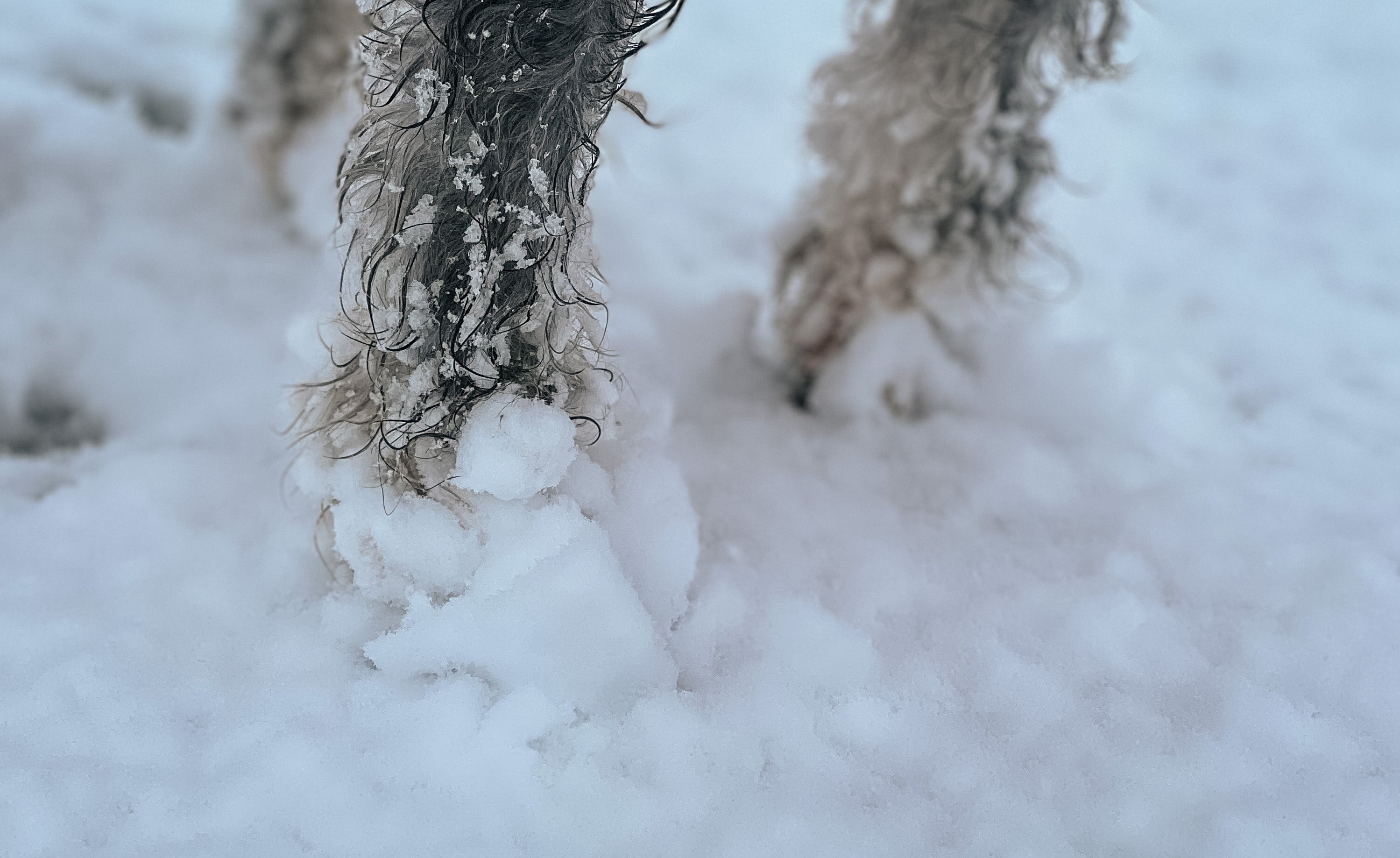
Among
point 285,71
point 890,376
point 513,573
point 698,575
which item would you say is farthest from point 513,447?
point 285,71

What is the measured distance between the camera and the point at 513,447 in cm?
81

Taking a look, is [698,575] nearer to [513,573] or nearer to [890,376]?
[513,573]

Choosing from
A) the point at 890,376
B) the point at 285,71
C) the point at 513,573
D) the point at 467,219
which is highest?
the point at 285,71

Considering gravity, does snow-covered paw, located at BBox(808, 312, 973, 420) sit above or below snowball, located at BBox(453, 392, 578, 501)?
above

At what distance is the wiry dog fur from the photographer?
1.51m

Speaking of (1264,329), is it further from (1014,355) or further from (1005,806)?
(1005,806)

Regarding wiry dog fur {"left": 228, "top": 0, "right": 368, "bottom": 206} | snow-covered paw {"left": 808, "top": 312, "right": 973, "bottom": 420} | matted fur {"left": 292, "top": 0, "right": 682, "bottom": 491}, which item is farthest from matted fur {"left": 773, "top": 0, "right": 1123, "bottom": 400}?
wiry dog fur {"left": 228, "top": 0, "right": 368, "bottom": 206}

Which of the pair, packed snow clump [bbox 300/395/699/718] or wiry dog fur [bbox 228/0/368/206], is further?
wiry dog fur [bbox 228/0/368/206]

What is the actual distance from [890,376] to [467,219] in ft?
2.59

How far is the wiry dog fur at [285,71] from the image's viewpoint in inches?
59.4

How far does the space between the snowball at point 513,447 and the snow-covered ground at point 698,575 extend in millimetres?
39

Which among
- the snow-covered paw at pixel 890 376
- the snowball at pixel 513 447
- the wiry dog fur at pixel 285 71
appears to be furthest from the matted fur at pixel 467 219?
the wiry dog fur at pixel 285 71

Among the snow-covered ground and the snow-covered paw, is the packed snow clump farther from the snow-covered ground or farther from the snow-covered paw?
the snow-covered paw

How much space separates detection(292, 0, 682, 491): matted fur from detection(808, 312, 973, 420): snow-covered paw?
0.58m
